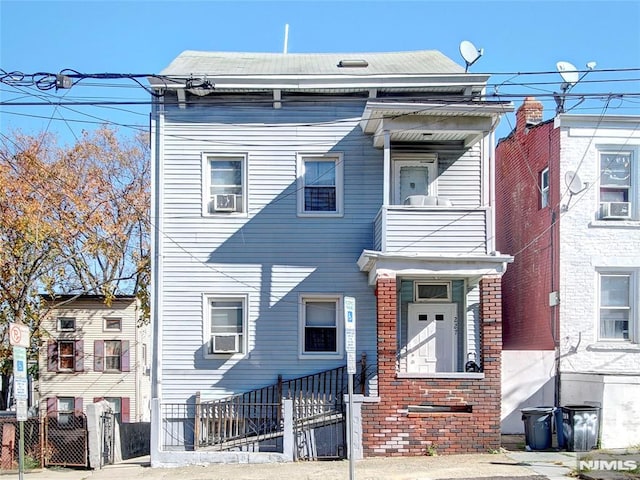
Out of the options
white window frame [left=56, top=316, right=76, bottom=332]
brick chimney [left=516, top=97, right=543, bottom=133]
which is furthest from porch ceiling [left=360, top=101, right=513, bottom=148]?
white window frame [left=56, top=316, right=76, bottom=332]

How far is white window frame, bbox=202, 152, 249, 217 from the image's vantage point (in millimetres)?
18109

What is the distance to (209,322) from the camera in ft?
58.9

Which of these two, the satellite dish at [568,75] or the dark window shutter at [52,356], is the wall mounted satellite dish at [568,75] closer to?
the satellite dish at [568,75]

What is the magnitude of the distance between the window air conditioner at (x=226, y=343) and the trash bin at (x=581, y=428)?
694cm

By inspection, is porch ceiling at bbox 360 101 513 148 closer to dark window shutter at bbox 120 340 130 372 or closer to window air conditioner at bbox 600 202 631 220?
window air conditioner at bbox 600 202 631 220

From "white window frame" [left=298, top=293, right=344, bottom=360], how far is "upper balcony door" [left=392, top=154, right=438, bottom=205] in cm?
254

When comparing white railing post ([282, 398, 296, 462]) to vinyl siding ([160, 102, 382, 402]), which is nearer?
white railing post ([282, 398, 296, 462])

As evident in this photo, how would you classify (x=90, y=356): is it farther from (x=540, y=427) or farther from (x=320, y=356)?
(x=540, y=427)

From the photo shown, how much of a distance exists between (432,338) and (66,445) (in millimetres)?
8172

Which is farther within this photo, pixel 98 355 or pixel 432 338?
pixel 98 355

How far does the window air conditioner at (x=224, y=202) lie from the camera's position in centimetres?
1803

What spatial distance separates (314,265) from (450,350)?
3.54 meters

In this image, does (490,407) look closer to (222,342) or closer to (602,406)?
(602,406)

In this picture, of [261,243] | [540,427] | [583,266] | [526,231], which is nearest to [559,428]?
[540,427]
